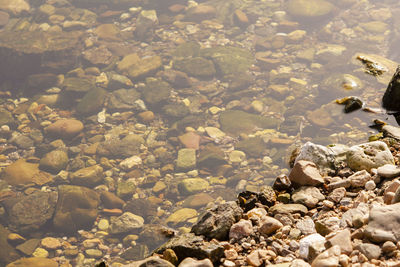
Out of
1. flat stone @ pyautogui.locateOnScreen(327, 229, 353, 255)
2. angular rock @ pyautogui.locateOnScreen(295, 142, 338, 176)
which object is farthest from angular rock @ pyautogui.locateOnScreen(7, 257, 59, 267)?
flat stone @ pyautogui.locateOnScreen(327, 229, 353, 255)

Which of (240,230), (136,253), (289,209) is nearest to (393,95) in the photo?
(289,209)

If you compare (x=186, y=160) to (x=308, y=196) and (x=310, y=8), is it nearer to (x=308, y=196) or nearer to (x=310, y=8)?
(x=308, y=196)

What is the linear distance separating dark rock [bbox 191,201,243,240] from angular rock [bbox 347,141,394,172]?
103 cm

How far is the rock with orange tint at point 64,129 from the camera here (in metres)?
9.66

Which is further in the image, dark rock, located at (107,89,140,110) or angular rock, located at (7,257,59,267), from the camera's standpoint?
dark rock, located at (107,89,140,110)

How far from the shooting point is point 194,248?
7.12ft

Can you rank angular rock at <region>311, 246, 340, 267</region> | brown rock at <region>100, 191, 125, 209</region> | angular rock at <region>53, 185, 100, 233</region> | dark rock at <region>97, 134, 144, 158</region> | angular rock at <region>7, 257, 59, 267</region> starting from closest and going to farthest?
angular rock at <region>311, 246, 340, 267</region>
angular rock at <region>7, 257, 59, 267</region>
angular rock at <region>53, 185, 100, 233</region>
brown rock at <region>100, 191, 125, 209</region>
dark rock at <region>97, 134, 144, 158</region>

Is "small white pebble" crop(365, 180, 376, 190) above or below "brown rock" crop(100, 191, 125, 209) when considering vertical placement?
above

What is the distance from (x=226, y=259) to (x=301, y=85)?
9312 millimetres

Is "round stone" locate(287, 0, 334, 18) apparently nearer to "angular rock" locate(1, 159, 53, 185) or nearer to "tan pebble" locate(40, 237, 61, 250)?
"angular rock" locate(1, 159, 53, 185)

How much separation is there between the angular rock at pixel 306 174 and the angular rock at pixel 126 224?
505 centimetres

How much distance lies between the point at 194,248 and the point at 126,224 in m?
5.48

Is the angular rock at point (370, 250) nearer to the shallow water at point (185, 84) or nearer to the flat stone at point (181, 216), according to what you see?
the shallow water at point (185, 84)

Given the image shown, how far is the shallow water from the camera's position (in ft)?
27.4
